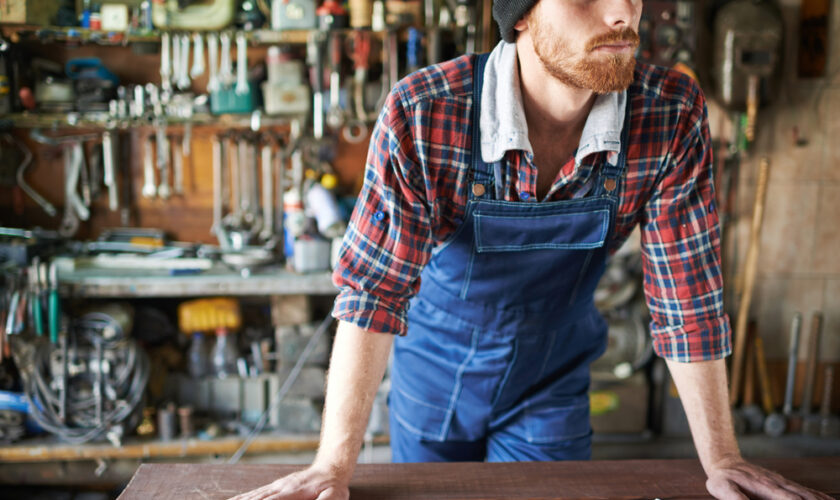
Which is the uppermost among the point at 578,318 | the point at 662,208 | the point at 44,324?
the point at 662,208

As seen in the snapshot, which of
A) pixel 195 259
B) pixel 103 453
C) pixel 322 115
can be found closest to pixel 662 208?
pixel 322 115

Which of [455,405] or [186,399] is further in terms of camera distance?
[186,399]

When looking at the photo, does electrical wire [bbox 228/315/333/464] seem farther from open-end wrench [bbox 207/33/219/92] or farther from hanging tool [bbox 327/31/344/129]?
open-end wrench [bbox 207/33/219/92]

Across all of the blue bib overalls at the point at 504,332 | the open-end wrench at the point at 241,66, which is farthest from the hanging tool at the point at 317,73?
the blue bib overalls at the point at 504,332

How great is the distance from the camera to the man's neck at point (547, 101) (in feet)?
4.32

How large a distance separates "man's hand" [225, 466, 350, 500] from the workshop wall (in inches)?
108

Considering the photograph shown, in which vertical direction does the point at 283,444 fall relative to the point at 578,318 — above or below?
below

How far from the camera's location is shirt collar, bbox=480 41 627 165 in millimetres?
1311

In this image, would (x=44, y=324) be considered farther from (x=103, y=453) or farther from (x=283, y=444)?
(x=283, y=444)

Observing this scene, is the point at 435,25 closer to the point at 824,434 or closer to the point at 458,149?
the point at 458,149

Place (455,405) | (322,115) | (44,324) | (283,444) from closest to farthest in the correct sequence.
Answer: (455,405) < (44,324) < (283,444) < (322,115)

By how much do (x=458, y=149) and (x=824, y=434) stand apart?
295 centimetres

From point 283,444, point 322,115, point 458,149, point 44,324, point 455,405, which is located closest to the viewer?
point 458,149

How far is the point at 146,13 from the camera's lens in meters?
3.16
